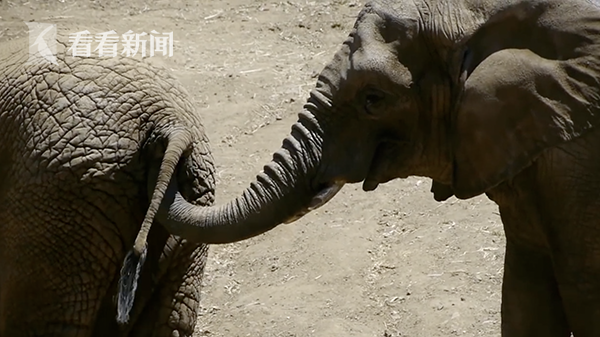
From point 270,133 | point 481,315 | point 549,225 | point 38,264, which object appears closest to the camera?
point 549,225

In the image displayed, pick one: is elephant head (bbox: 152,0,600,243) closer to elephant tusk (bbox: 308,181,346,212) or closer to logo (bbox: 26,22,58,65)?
elephant tusk (bbox: 308,181,346,212)

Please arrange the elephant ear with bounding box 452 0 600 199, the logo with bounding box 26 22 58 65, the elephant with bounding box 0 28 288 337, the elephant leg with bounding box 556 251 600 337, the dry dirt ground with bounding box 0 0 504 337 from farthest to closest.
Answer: the dry dirt ground with bounding box 0 0 504 337
the logo with bounding box 26 22 58 65
the elephant with bounding box 0 28 288 337
the elephant leg with bounding box 556 251 600 337
the elephant ear with bounding box 452 0 600 199

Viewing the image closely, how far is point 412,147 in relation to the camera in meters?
4.16

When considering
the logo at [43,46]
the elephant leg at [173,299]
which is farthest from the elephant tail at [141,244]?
the logo at [43,46]

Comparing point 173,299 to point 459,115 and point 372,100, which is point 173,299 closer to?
point 372,100

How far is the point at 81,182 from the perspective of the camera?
506 centimetres

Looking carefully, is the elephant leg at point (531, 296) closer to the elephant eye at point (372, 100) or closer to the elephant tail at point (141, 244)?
the elephant eye at point (372, 100)

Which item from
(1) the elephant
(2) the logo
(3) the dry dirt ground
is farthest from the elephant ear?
(3) the dry dirt ground

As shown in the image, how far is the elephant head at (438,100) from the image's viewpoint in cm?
400

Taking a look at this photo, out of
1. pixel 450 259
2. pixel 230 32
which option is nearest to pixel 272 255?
pixel 450 259

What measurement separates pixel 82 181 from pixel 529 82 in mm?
1887

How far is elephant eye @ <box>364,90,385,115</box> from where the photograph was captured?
160 inches

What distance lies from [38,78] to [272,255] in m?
2.39

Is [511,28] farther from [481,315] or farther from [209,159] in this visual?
[481,315]
